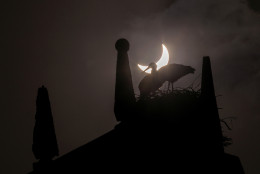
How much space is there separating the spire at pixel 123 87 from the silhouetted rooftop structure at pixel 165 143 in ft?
0.78

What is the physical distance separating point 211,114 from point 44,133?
2559mm

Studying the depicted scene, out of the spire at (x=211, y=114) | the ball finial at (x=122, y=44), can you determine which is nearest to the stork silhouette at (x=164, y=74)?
the ball finial at (x=122, y=44)

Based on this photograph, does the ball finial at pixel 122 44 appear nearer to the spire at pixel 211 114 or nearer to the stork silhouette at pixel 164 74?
the stork silhouette at pixel 164 74

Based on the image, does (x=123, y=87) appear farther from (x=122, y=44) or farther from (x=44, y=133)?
(x=44, y=133)

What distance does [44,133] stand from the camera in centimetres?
504

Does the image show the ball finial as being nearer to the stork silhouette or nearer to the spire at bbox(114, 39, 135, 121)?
the spire at bbox(114, 39, 135, 121)

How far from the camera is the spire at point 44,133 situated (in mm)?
4891

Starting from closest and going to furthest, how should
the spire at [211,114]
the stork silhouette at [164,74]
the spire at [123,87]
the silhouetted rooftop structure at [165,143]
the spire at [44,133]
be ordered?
1. the silhouetted rooftop structure at [165,143]
2. the spire at [211,114]
3. the spire at [44,133]
4. the spire at [123,87]
5. the stork silhouette at [164,74]

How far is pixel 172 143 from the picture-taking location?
14.4 ft

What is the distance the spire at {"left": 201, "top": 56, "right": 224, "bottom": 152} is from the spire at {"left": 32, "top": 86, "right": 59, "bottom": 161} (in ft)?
7.73

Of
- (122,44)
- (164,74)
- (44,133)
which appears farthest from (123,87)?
(44,133)

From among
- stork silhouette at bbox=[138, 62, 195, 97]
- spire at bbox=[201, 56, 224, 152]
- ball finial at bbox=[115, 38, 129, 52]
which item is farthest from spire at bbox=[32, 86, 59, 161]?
spire at bbox=[201, 56, 224, 152]

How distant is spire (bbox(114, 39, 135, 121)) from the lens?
16.4 feet

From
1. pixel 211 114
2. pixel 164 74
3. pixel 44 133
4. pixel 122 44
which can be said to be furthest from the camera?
pixel 164 74
